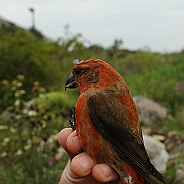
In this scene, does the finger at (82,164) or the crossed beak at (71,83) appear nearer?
the finger at (82,164)

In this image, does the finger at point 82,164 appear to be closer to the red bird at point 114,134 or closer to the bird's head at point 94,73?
the red bird at point 114,134

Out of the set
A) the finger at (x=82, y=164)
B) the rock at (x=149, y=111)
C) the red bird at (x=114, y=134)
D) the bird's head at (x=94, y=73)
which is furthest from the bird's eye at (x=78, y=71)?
the rock at (x=149, y=111)

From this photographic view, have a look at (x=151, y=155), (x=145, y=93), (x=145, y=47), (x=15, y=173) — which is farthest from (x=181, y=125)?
(x=145, y=47)

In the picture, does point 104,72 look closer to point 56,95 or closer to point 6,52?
point 56,95

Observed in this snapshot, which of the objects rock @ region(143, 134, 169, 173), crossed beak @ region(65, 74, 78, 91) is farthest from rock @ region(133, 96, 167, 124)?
crossed beak @ region(65, 74, 78, 91)

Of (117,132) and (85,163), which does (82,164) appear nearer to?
(85,163)

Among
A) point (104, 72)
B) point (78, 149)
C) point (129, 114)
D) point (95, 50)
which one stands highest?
point (104, 72)

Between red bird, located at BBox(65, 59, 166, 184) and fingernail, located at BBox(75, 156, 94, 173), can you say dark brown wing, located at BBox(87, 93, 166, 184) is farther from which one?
fingernail, located at BBox(75, 156, 94, 173)
